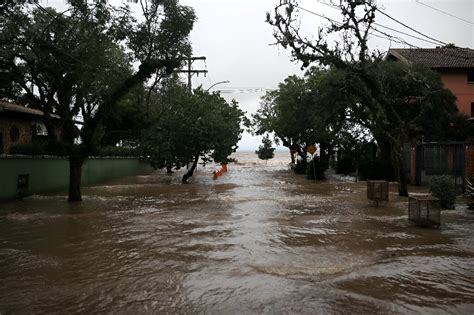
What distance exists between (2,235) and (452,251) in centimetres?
1023

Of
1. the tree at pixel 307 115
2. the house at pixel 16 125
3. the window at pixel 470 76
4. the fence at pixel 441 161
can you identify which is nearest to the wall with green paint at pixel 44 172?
the house at pixel 16 125

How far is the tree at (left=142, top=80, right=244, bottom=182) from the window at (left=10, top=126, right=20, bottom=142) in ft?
25.8

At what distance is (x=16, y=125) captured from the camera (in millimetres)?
24969

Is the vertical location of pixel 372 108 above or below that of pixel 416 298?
above

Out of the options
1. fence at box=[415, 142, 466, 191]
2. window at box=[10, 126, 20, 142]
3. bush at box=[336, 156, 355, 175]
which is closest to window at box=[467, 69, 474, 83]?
bush at box=[336, 156, 355, 175]

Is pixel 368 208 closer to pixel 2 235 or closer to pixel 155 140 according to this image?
pixel 2 235

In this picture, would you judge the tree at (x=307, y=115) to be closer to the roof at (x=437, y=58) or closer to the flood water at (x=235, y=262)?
the roof at (x=437, y=58)

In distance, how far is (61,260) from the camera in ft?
24.5

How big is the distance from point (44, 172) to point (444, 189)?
58.0 ft

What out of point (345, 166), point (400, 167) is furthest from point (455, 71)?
point (400, 167)

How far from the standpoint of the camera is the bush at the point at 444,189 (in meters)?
13.5

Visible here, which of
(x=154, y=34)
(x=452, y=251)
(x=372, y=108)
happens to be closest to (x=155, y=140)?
(x=154, y=34)

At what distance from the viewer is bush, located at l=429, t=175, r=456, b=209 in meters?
13.5

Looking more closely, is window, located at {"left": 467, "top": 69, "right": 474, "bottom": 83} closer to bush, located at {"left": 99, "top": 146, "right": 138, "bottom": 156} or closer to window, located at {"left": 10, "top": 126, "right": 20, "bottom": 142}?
bush, located at {"left": 99, "top": 146, "right": 138, "bottom": 156}
